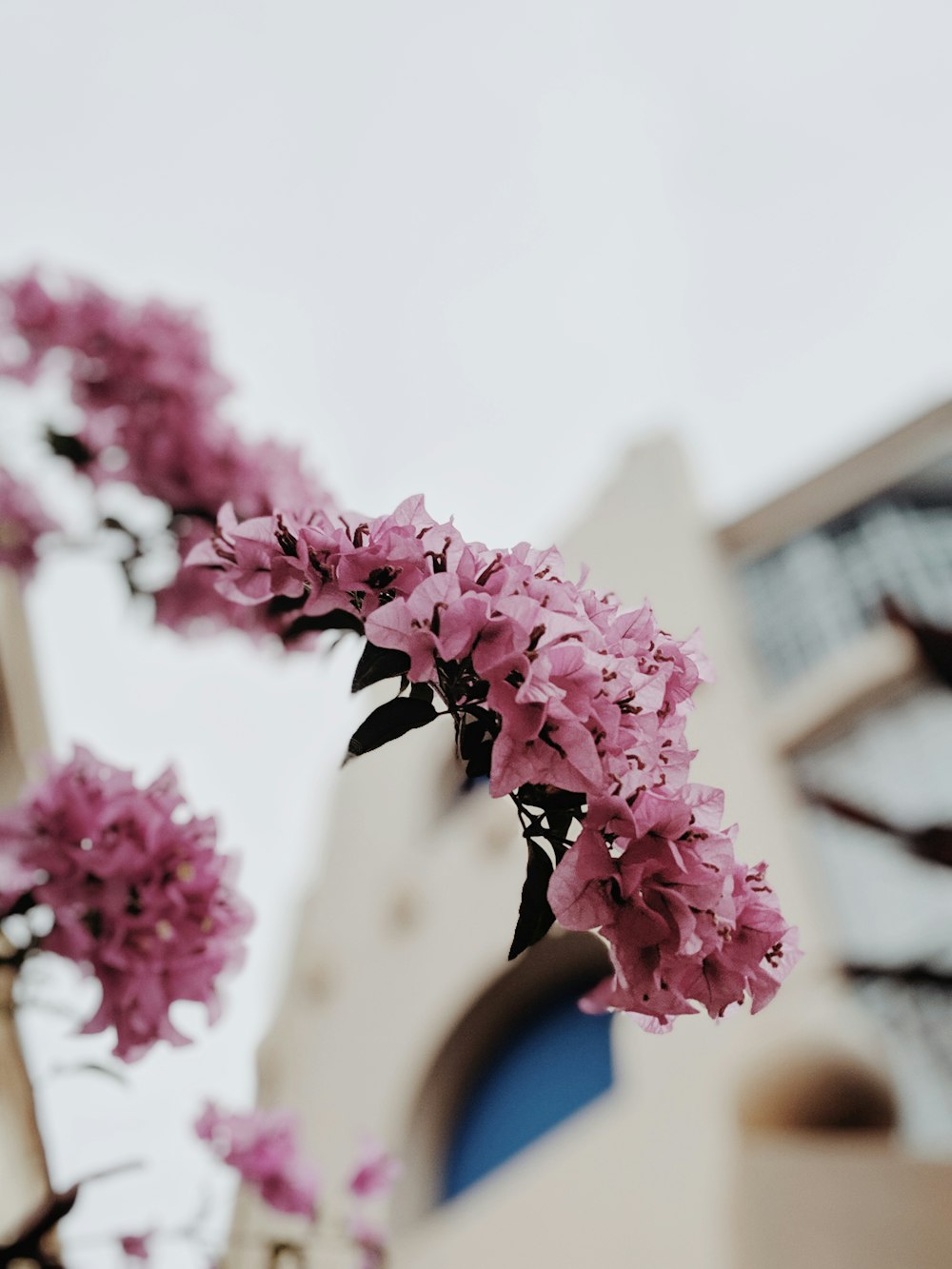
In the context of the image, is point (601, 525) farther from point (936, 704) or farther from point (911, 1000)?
point (911, 1000)

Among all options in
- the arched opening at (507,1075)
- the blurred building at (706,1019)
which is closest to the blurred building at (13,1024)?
the blurred building at (706,1019)

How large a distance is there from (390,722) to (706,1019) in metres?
2.48

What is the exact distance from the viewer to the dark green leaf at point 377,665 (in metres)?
0.78

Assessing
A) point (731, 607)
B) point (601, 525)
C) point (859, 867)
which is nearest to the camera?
point (859, 867)

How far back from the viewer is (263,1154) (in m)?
2.16

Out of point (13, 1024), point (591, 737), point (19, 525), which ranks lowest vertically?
point (13, 1024)

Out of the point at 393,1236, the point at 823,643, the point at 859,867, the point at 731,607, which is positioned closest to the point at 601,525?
the point at 731,607

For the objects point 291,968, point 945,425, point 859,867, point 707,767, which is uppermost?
point 945,425

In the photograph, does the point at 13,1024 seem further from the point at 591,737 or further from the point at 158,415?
the point at 591,737

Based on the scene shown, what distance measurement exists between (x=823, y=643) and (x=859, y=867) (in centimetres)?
111

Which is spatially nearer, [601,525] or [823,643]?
[823,643]

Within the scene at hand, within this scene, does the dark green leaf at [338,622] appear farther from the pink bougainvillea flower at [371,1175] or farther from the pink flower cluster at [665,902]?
the pink bougainvillea flower at [371,1175]

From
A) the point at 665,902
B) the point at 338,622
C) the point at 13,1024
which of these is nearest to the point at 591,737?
the point at 665,902

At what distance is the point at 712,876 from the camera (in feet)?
2.41
